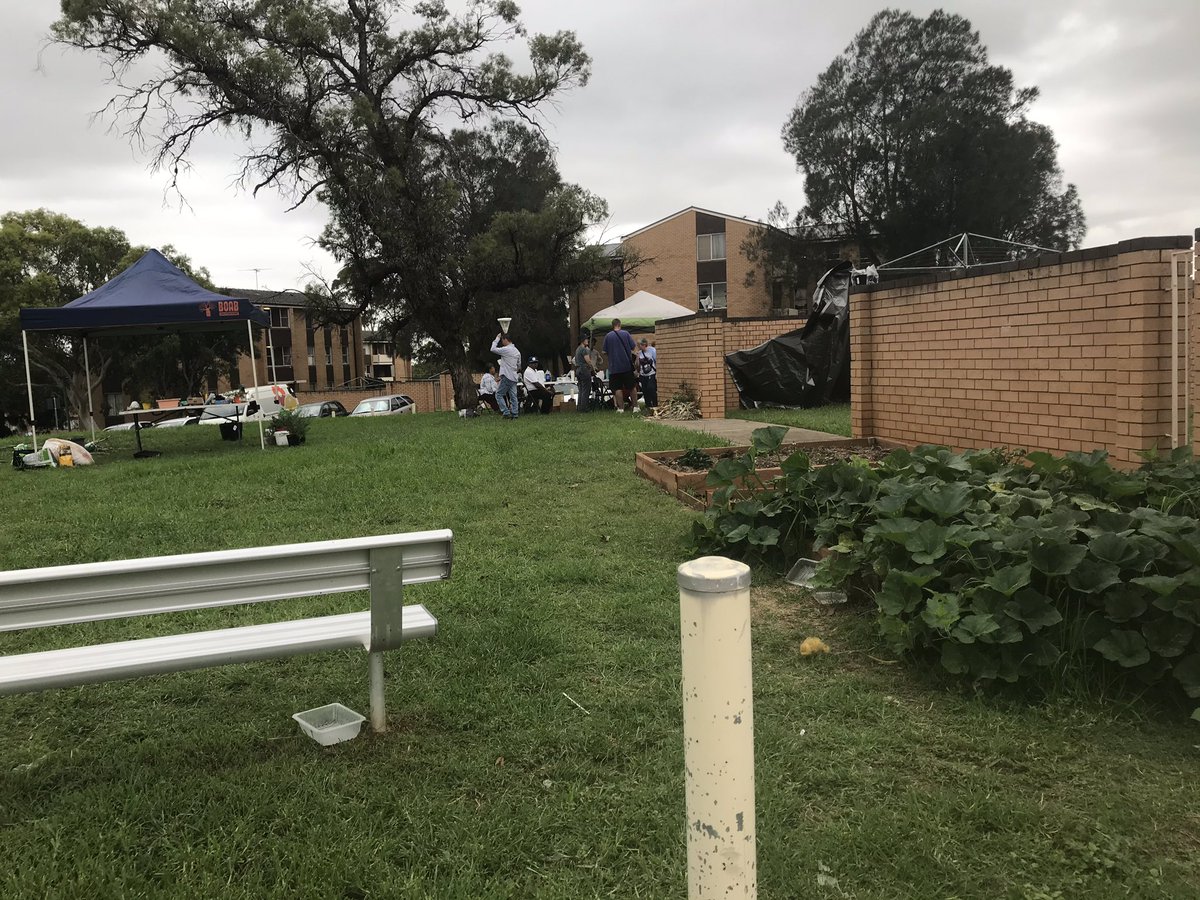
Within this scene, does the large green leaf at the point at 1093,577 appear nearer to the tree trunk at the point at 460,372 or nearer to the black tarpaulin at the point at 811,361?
the black tarpaulin at the point at 811,361

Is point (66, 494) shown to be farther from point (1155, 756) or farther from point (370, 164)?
point (370, 164)

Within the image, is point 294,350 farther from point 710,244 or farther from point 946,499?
point 946,499

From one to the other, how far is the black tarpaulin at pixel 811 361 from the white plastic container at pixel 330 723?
483 inches

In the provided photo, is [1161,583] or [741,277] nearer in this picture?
[1161,583]

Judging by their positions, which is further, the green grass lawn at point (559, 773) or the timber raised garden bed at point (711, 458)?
the timber raised garden bed at point (711, 458)

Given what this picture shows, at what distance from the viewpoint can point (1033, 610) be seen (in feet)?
10.5

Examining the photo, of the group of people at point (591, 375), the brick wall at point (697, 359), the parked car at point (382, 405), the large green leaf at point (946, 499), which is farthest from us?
the parked car at point (382, 405)

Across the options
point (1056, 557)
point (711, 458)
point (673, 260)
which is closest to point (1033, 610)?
point (1056, 557)

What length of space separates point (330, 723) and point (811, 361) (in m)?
12.4

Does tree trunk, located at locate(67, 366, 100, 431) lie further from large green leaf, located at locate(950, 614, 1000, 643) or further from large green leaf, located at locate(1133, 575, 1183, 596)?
large green leaf, located at locate(1133, 575, 1183, 596)

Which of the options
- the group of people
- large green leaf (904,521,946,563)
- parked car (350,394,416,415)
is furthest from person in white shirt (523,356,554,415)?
parked car (350,394,416,415)

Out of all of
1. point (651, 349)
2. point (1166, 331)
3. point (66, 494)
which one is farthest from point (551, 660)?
point (651, 349)

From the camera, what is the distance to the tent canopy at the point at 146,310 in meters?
11.5

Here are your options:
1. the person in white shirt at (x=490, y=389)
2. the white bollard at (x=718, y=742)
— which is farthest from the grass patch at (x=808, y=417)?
the white bollard at (x=718, y=742)
